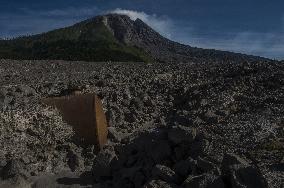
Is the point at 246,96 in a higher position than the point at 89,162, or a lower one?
higher

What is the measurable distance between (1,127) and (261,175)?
23.9ft

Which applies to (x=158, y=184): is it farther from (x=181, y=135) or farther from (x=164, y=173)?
(x=181, y=135)

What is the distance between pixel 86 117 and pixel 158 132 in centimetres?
290

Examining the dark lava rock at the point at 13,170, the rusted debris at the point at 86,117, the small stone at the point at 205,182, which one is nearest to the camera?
the small stone at the point at 205,182

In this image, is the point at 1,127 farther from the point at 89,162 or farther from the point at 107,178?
the point at 107,178

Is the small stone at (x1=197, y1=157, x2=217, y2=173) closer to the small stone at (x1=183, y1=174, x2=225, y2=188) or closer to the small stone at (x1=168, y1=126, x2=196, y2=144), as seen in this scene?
the small stone at (x1=183, y1=174, x2=225, y2=188)

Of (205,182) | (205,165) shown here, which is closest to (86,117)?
(205,165)

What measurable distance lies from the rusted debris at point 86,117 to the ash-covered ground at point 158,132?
18cm

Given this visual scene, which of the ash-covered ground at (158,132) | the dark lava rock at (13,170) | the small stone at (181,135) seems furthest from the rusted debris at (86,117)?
the small stone at (181,135)

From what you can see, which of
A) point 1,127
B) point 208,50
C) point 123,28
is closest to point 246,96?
point 1,127

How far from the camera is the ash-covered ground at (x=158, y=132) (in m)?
9.51

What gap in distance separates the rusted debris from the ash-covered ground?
18 centimetres

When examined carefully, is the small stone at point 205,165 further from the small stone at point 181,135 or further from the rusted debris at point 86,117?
the rusted debris at point 86,117

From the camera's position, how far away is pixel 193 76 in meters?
21.4
